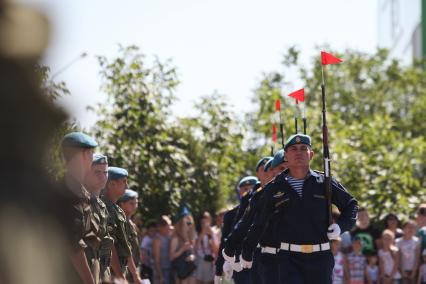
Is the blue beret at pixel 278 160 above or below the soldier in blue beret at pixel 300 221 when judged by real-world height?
above

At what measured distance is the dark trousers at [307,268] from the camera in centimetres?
823

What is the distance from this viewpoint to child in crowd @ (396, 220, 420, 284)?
15.2m

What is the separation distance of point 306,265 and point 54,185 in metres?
5.54

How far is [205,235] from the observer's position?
53.4ft

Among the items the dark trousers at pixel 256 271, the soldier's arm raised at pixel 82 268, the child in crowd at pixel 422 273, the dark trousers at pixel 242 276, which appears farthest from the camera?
the child in crowd at pixel 422 273

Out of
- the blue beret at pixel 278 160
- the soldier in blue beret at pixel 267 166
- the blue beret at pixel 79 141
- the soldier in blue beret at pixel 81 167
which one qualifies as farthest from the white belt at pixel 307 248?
the blue beret at pixel 79 141

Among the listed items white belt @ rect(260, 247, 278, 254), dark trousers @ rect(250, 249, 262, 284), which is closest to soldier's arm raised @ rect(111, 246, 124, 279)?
white belt @ rect(260, 247, 278, 254)

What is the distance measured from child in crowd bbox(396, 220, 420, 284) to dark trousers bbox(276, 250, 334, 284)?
23.5 feet

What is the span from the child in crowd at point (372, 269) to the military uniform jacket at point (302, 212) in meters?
7.12

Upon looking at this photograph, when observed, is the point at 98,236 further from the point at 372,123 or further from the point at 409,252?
the point at 372,123

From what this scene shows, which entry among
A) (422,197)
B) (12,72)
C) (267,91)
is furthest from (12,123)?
(267,91)

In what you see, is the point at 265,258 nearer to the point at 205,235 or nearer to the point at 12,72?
the point at 12,72

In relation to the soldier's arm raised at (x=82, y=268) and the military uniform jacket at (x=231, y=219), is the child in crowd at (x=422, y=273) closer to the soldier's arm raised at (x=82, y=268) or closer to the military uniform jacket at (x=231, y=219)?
the military uniform jacket at (x=231, y=219)

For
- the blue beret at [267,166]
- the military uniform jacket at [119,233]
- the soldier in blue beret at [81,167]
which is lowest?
the military uniform jacket at [119,233]
